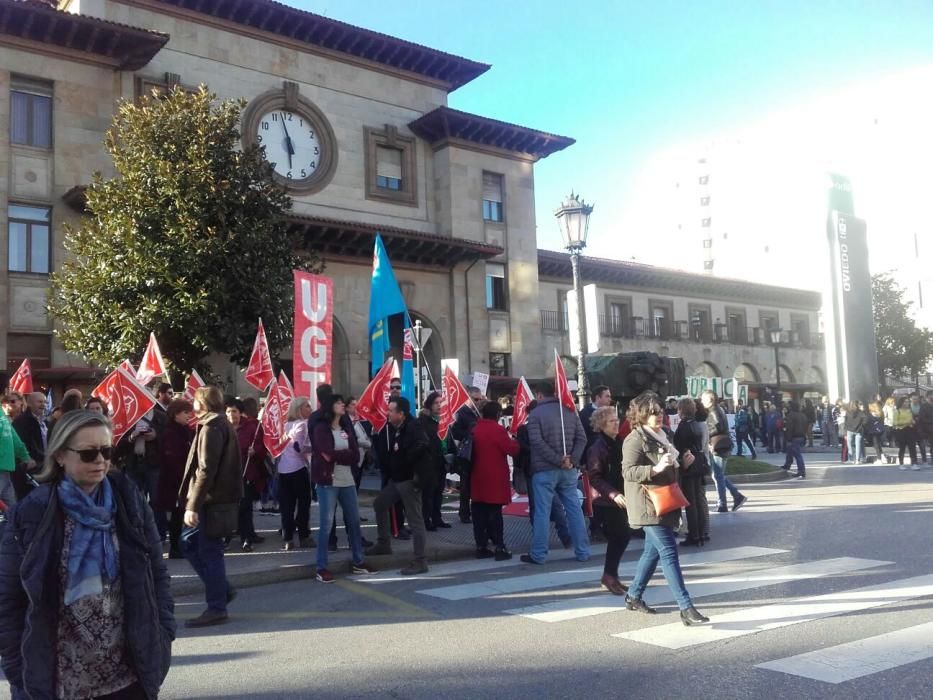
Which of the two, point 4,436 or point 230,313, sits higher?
point 230,313

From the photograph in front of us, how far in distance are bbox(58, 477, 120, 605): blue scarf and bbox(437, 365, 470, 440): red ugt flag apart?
393 inches

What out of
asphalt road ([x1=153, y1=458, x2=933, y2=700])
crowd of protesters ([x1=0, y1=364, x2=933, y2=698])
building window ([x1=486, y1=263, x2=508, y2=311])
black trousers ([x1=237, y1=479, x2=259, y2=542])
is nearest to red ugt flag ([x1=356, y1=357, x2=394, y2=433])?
crowd of protesters ([x1=0, y1=364, x2=933, y2=698])

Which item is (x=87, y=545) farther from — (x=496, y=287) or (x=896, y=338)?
(x=896, y=338)

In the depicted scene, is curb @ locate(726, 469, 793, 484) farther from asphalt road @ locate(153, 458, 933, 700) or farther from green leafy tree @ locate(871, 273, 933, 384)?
green leafy tree @ locate(871, 273, 933, 384)

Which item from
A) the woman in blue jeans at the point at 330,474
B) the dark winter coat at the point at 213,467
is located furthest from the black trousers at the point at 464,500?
the dark winter coat at the point at 213,467

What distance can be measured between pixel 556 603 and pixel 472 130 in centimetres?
2517

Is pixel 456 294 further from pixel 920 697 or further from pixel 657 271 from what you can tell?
pixel 920 697

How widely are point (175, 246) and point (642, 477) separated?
45.1ft

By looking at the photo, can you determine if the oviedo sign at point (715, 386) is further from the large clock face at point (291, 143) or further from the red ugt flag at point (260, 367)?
the red ugt flag at point (260, 367)

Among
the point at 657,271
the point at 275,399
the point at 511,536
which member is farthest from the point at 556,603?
the point at 657,271

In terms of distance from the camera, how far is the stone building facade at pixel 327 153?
22.0m

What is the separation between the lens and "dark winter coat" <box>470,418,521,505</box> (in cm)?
954

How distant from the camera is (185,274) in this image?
17.8 metres

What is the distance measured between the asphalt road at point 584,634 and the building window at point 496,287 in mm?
22172
